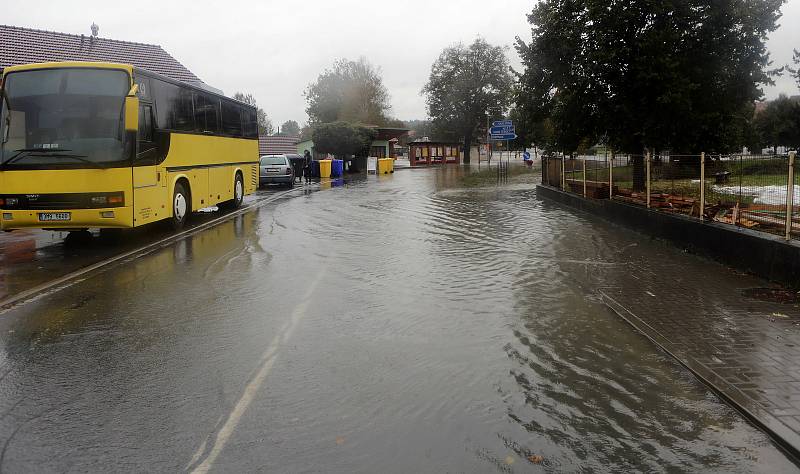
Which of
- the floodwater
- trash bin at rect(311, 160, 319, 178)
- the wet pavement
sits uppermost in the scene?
trash bin at rect(311, 160, 319, 178)

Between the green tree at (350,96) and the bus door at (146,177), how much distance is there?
79132 millimetres

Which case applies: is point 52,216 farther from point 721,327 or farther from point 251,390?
point 721,327

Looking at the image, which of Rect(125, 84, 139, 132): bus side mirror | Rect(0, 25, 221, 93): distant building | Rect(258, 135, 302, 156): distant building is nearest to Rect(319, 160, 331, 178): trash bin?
Rect(0, 25, 221, 93): distant building

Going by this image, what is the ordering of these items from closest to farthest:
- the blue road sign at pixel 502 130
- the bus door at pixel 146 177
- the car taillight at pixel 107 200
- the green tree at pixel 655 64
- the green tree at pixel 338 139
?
the car taillight at pixel 107 200, the bus door at pixel 146 177, the green tree at pixel 655 64, the blue road sign at pixel 502 130, the green tree at pixel 338 139

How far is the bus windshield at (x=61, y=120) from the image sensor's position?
11867mm

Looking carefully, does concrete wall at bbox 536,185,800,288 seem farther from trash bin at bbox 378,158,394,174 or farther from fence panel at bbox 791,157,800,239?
trash bin at bbox 378,158,394,174

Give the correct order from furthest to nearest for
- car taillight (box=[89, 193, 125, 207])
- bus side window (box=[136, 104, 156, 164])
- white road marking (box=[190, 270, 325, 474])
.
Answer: bus side window (box=[136, 104, 156, 164]) < car taillight (box=[89, 193, 125, 207]) < white road marking (box=[190, 270, 325, 474])

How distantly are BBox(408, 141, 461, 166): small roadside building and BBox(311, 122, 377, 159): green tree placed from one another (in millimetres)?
23452

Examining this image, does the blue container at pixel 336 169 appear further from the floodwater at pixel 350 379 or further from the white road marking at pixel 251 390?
the white road marking at pixel 251 390

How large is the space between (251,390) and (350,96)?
92.7m

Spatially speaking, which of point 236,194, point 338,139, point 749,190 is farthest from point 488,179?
point 749,190

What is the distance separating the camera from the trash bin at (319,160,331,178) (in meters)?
45.9

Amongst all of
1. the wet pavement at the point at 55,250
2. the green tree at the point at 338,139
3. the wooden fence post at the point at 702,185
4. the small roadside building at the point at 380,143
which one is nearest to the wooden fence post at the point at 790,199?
the wooden fence post at the point at 702,185

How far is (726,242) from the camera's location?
10141 mm
